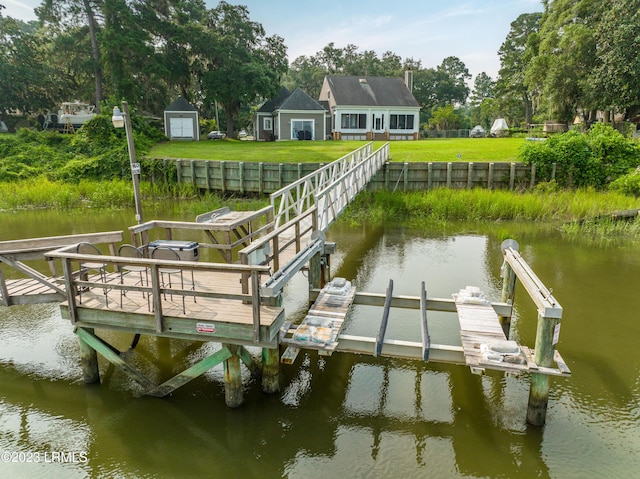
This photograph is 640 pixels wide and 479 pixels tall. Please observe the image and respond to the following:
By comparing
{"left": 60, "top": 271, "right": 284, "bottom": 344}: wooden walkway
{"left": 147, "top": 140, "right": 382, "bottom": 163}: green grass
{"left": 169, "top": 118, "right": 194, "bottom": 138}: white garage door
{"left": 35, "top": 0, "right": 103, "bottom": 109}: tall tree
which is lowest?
{"left": 60, "top": 271, "right": 284, "bottom": 344}: wooden walkway

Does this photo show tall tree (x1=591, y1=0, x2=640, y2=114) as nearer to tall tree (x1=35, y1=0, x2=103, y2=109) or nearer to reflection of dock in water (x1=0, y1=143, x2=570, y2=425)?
reflection of dock in water (x1=0, y1=143, x2=570, y2=425)

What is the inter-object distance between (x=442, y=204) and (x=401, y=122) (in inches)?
916

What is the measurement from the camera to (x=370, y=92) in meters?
41.4

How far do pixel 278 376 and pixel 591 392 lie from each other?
4.75 metres

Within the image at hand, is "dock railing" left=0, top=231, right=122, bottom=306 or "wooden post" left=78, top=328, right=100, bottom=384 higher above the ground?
"dock railing" left=0, top=231, right=122, bottom=306

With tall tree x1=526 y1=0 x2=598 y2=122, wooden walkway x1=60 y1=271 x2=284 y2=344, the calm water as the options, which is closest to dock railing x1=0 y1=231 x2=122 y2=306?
wooden walkway x1=60 y1=271 x2=284 y2=344

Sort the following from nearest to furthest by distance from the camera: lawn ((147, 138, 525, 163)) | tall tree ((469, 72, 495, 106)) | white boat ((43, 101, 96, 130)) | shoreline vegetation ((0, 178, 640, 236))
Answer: shoreline vegetation ((0, 178, 640, 236)) → lawn ((147, 138, 525, 163)) → white boat ((43, 101, 96, 130)) → tall tree ((469, 72, 495, 106))

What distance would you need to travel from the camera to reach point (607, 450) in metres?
5.88

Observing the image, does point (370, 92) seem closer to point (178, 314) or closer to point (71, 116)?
point (71, 116)

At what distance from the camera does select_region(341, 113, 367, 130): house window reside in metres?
40.1

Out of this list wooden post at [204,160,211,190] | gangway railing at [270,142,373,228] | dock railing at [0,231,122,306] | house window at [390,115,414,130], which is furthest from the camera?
house window at [390,115,414,130]

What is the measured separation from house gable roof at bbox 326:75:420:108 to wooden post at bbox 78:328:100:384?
35.2 m

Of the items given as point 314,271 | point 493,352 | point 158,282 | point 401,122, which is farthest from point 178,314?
point 401,122

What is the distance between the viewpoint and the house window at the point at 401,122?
4081 centimetres
